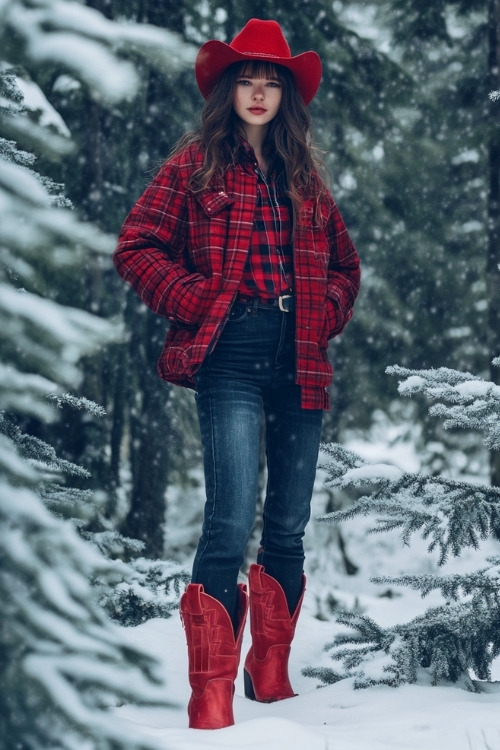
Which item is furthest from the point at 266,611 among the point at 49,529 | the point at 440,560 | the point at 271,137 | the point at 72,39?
the point at 72,39

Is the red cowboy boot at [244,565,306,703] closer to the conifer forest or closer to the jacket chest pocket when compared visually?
the conifer forest

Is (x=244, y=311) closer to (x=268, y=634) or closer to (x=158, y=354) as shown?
(x=268, y=634)

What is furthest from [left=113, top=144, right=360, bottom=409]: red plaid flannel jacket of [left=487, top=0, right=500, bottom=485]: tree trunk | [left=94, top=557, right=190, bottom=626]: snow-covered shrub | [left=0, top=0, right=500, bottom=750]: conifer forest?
[left=487, top=0, right=500, bottom=485]: tree trunk

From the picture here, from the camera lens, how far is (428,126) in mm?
12742

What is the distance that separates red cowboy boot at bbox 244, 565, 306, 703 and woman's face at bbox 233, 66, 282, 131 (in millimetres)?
1801

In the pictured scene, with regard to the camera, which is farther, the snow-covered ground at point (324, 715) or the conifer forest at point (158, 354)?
the snow-covered ground at point (324, 715)

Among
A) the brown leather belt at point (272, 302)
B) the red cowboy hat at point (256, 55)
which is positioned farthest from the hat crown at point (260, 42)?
the brown leather belt at point (272, 302)

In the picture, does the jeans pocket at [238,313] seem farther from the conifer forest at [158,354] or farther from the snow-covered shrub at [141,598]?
the snow-covered shrub at [141,598]

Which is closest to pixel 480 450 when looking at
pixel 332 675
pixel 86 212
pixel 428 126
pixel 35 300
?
pixel 428 126

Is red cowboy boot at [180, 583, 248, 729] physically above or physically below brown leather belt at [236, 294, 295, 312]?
below

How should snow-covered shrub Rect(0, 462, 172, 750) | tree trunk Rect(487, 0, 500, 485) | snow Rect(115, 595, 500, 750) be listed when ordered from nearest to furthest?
snow-covered shrub Rect(0, 462, 172, 750) → snow Rect(115, 595, 500, 750) → tree trunk Rect(487, 0, 500, 485)

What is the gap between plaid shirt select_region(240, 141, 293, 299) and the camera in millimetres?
3639

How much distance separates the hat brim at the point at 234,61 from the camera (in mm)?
3605

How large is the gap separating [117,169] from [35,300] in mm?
7386
